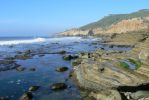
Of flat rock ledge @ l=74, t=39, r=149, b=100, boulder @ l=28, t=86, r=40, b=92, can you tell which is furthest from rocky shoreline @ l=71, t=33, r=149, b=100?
boulder @ l=28, t=86, r=40, b=92

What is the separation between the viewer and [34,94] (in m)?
41.8

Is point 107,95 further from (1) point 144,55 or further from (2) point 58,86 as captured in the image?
(1) point 144,55

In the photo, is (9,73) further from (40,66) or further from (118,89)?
(118,89)

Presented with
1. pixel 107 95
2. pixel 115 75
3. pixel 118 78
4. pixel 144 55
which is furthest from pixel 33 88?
pixel 144 55

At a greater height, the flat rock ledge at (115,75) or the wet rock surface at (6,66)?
the flat rock ledge at (115,75)

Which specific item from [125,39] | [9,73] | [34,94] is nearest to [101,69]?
[34,94]

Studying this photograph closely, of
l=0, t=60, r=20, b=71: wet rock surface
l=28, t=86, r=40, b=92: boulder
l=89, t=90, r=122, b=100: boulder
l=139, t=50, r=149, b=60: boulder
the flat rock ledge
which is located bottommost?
l=0, t=60, r=20, b=71: wet rock surface

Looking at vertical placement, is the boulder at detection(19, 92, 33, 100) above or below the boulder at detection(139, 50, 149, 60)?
below

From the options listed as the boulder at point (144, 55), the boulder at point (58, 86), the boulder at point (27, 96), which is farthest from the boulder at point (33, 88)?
the boulder at point (144, 55)

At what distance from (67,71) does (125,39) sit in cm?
7297

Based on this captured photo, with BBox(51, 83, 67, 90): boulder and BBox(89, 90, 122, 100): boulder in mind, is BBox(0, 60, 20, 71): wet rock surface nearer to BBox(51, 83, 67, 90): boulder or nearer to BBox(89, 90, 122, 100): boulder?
BBox(51, 83, 67, 90): boulder

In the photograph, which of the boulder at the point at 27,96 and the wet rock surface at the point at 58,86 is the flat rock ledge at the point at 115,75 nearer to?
the wet rock surface at the point at 58,86

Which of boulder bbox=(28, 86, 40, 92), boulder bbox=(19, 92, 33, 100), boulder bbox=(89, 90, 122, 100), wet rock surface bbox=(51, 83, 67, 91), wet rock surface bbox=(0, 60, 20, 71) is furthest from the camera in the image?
wet rock surface bbox=(0, 60, 20, 71)

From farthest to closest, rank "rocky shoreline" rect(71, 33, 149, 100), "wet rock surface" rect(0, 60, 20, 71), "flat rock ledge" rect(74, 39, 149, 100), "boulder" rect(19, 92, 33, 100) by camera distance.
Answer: "wet rock surface" rect(0, 60, 20, 71), "boulder" rect(19, 92, 33, 100), "flat rock ledge" rect(74, 39, 149, 100), "rocky shoreline" rect(71, 33, 149, 100)
